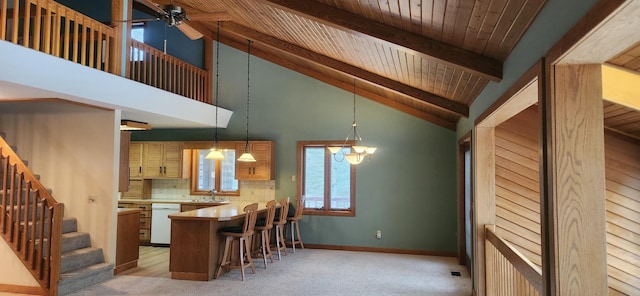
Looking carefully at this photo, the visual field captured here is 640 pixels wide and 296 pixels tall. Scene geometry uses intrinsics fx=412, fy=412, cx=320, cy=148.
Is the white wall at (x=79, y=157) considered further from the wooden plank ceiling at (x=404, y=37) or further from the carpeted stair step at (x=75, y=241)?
the wooden plank ceiling at (x=404, y=37)

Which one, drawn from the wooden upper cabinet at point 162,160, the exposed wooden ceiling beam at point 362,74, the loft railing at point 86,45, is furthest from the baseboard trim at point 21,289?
the exposed wooden ceiling beam at point 362,74

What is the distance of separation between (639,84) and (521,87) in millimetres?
692

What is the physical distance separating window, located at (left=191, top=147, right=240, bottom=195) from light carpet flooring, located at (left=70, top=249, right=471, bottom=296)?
2.19 m

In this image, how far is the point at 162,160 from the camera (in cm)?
817

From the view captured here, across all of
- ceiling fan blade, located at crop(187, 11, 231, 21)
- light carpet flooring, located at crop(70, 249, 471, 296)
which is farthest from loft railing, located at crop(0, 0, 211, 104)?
light carpet flooring, located at crop(70, 249, 471, 296)

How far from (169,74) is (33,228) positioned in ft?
10.1

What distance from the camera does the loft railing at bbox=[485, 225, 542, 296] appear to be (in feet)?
9.17

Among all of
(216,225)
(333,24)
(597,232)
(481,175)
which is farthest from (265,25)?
(597,232)

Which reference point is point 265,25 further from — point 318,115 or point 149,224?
point 149,224

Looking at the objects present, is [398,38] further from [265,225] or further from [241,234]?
[265,225]

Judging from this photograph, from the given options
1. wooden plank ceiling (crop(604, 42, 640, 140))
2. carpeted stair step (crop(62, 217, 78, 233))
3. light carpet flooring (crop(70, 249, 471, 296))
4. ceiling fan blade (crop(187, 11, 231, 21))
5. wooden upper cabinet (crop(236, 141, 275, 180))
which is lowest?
light carpet flooring (crop(70, 249, 471, 296))

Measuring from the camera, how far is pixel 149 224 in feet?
25.9

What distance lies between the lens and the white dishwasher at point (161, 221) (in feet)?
25.5

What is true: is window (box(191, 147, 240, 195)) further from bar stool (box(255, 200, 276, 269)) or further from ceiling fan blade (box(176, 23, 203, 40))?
ceiling fan blade (box(176, 23, 203, 40))
